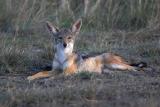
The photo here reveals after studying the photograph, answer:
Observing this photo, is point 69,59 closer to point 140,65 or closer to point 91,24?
point 140,65

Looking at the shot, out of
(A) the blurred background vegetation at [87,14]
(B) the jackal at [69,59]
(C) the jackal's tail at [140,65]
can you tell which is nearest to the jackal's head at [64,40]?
(B) the jackal at [69,59]

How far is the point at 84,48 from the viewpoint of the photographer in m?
12.0

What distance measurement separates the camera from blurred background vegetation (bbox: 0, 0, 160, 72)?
11867 mm

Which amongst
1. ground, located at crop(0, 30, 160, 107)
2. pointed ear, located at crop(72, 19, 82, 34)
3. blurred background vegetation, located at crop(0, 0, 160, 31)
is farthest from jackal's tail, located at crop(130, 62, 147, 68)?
blurred background vegetation, located at crop(0, 0, 160, 31)

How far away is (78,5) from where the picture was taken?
14.6 m

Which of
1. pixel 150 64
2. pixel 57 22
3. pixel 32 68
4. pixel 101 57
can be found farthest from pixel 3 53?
pixel 57 22

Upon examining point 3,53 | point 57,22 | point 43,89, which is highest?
point 57,22

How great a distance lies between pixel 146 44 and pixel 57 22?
7.67ft

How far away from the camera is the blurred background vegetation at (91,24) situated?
11.9 m

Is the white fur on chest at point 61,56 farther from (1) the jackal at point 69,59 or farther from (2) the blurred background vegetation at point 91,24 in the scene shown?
(2) the blurred background vegetation at point 91,24

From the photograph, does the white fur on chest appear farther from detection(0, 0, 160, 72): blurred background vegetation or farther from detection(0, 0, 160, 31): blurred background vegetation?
detection(0, 0, 160, 31): blurred background vegetation

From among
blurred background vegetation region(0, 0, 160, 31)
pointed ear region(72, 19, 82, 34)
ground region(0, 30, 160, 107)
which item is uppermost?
blurred background vegetation region(0, 0, 160, 31)

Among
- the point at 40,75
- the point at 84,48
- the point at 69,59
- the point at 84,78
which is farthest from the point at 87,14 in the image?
the point at 84,78

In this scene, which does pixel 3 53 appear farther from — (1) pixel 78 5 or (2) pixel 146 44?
(1) pixel 78 5
